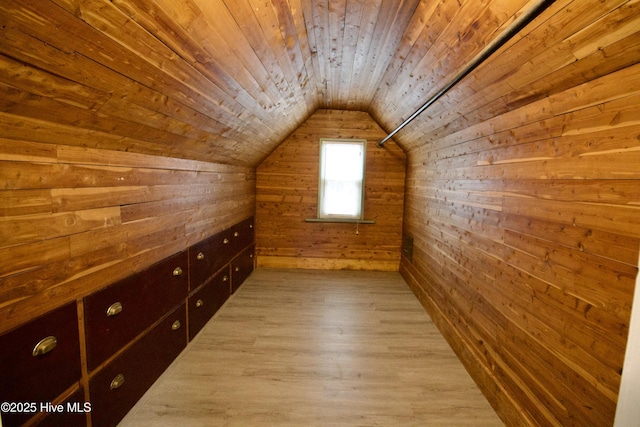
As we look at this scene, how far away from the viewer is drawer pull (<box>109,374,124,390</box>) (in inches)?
65.1

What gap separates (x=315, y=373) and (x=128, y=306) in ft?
4.54

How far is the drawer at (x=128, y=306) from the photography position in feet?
4.99

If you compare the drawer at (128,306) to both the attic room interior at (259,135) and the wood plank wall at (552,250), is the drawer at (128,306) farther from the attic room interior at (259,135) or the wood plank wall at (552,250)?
the wood plank wall at (552,250)

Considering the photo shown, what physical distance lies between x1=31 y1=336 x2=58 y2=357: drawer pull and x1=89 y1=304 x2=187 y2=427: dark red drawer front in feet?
1.21

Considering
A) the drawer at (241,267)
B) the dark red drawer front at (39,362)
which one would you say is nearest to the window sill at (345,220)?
the drawer at (241,267)

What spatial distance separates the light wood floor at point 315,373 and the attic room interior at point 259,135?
0.03 meters

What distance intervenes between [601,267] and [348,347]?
191 cm

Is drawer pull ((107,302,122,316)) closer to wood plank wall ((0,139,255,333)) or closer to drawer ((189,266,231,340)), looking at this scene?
wood plank wall ((0,139,255,333))

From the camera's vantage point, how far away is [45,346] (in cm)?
124

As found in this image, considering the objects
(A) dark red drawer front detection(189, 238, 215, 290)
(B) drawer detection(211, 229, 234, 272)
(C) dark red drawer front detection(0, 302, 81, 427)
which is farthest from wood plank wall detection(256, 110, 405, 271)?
(C) dark red drawer front detection(0, 302, 81, 427)

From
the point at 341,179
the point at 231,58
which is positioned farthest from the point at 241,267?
the point at 231,58

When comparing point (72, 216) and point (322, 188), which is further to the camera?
point (322, 188)

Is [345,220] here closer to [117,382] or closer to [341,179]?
[341,179]

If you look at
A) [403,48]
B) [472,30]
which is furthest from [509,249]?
[403,48]
